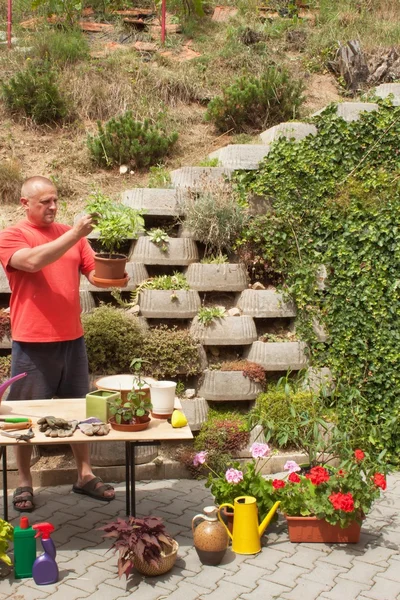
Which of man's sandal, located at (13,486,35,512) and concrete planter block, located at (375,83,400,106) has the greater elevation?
concrete planter block, located at (375,83,400,106)

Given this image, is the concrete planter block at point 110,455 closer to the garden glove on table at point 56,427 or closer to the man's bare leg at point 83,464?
the man's bare leg at point 83,464

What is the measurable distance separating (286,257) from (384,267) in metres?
0.94

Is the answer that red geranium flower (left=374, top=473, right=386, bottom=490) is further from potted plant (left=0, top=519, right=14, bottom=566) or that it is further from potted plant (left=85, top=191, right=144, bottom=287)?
potted plant (left=0, top=519, right=14, bottom=566)

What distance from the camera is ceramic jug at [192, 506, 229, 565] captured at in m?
4.65

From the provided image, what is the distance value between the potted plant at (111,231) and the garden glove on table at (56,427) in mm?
1070

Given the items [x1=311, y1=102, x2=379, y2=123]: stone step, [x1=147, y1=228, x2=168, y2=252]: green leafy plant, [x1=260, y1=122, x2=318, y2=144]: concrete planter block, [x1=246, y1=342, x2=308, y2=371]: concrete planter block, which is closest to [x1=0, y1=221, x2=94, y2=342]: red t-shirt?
[x1=147, y1=228, x2=168, y2=252]: green leafy plant

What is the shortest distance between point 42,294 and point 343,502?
93.3 inches

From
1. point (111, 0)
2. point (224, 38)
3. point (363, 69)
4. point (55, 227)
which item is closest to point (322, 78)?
point (363, 69)

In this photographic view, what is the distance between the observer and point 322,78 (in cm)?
1036

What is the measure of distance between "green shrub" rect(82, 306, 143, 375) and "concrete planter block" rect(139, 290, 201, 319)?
0.27m

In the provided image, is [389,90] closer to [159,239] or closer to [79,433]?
[159,239]

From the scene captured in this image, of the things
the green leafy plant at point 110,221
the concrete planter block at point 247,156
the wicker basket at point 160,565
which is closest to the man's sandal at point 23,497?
the wicker basket at point 160,565

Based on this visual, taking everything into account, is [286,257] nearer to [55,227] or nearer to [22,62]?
[55,227]

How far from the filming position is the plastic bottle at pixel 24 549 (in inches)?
175
